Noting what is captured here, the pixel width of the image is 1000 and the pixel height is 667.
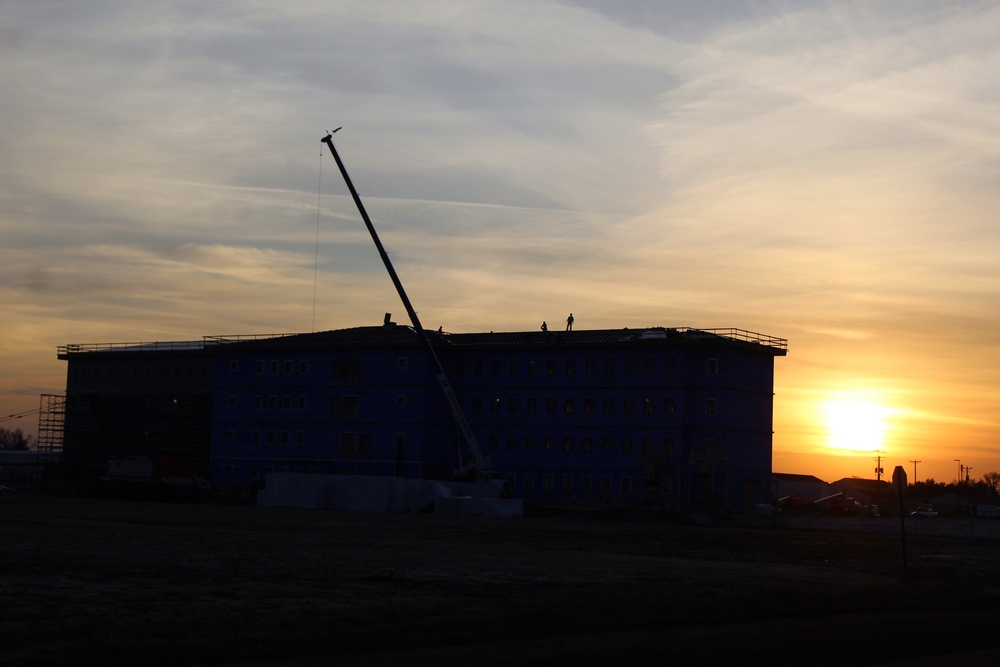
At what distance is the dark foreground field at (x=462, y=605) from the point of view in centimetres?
1444

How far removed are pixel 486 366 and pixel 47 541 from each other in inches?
2632

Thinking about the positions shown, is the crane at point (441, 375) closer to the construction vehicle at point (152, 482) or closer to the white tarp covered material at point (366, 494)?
the white tarp covered material at point (366, 494)

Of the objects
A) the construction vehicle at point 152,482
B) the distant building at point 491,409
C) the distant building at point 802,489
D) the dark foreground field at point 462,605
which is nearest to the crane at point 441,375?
the distant building at point 491,409

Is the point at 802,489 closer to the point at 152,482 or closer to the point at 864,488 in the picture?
the point at 864,488

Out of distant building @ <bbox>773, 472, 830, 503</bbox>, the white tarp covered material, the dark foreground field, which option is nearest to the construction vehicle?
the white tarp covered material

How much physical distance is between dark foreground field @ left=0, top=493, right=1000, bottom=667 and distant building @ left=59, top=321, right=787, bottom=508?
5231 centimetres

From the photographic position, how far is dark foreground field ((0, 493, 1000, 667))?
568 inches

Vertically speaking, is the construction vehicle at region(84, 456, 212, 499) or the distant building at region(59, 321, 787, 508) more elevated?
the distant building at region(59, 321, 787, 508)

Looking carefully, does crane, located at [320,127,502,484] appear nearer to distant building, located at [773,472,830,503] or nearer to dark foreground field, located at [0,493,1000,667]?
dark foreground field, located at [0,493,1000,667]

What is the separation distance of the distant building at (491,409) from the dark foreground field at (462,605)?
52.3 metres

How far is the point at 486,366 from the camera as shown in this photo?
320ft

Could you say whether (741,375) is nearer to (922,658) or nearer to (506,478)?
(506,478)

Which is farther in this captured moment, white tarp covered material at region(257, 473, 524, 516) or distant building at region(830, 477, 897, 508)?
distant building at region(830, 477, 897, 508)

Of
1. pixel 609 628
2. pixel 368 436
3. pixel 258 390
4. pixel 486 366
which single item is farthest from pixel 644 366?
pixel 609 628
